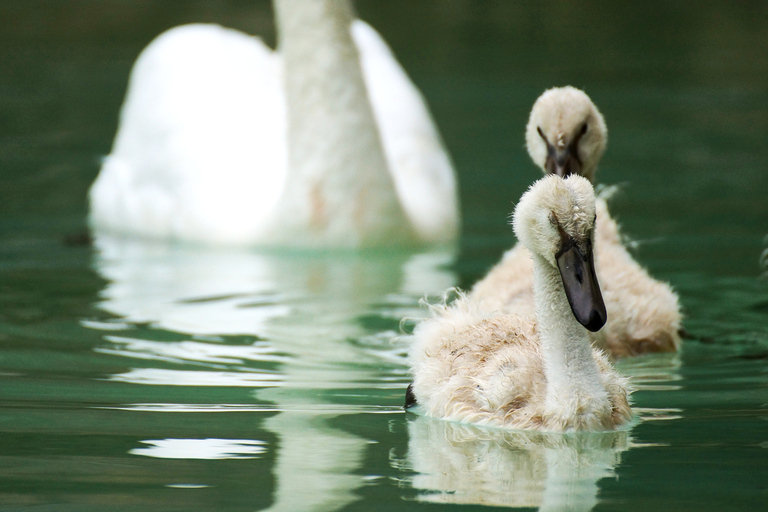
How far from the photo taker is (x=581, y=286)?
13.6ft

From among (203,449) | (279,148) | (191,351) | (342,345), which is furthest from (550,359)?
(279,148)

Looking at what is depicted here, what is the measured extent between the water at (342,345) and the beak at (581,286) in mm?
406

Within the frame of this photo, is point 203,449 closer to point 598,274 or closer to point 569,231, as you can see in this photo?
point 569,231

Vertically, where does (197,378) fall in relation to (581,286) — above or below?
below

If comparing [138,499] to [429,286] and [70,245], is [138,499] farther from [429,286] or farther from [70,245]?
[70,245]

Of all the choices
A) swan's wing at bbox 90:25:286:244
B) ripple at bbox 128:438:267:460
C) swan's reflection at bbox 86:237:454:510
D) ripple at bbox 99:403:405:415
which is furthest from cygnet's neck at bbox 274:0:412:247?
ripple at bbox 128:438:267:460

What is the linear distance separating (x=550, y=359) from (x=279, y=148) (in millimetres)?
4312

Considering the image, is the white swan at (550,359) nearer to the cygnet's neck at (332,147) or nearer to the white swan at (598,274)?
the white swan at (598,274)

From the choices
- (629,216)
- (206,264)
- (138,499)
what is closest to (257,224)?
(206,264)

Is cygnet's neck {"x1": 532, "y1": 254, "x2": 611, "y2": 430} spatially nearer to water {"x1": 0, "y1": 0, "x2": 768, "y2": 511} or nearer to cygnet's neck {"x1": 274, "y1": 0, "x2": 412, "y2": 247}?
water {"x1": 0, "y1": 0, "x2": 768, "y2": 511}

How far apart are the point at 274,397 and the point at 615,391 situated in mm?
1263

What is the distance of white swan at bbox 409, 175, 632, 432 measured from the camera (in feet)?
13.7

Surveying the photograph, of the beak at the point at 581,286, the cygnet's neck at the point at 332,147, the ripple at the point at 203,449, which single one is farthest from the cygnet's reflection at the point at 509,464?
the cygnet's neck at the point at 332,147

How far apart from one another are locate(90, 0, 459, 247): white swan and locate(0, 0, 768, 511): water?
0.23 metres
